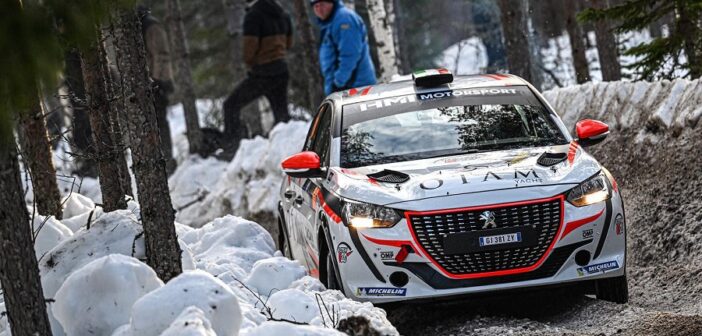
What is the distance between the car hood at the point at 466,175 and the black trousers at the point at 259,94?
31.0 ft

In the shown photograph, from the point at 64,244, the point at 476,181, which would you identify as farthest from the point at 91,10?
the point at 476,181

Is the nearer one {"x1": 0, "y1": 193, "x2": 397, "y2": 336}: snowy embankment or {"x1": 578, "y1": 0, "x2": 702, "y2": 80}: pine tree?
{"x1": 0, "y1": 193, "x2": 397, "y2": 336}: snowy embankment

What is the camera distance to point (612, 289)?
7617 millimetres

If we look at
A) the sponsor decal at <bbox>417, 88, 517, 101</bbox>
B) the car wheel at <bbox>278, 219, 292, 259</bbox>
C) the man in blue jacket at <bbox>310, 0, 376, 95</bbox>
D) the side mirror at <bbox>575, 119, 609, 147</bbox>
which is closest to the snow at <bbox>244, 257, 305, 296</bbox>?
the sponsor decal at <bbox>417, 88, 517, 101</bbox>

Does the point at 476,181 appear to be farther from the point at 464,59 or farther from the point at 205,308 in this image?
the point at 464,59

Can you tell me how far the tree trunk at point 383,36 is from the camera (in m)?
18.8

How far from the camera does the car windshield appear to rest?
27.3 ft

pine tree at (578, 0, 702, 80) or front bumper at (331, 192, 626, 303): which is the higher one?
pine tree at (578, 0, 702, 80)

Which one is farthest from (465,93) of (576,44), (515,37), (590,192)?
(576,44)

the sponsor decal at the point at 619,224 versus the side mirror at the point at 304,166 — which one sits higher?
the side mirror at the point at 304,166

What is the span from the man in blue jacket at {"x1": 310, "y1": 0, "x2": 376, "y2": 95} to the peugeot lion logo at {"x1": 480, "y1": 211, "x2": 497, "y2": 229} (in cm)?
817

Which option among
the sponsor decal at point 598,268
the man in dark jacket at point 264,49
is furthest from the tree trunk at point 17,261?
the man in dark jacket at point 264,49

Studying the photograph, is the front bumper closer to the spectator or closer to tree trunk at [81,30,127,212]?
tree trunk at [81,30,127,212]

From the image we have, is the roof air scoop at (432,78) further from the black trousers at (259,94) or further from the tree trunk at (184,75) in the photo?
the tree trunk at (184,75)
